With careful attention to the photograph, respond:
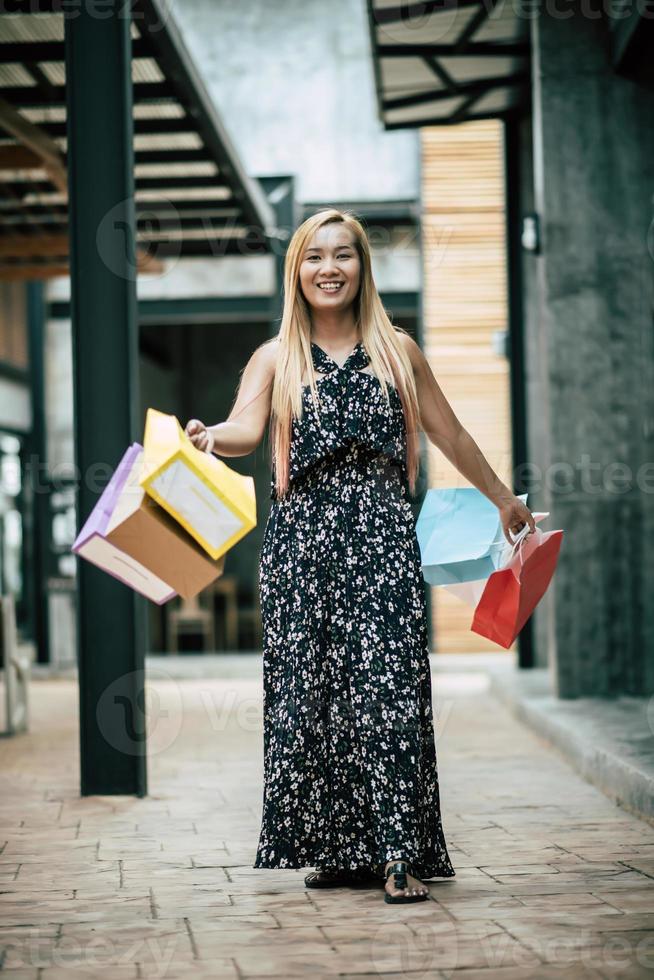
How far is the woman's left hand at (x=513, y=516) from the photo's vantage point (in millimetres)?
4297

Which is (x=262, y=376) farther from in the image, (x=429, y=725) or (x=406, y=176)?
(x=406, y=176)

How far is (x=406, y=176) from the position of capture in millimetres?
15664

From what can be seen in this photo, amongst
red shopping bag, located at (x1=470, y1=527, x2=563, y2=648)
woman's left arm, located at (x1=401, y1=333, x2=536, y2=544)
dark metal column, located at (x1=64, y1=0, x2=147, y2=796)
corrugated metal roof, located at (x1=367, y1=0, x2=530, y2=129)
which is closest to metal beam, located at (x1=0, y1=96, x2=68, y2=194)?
corrugated metal roof, located at (x1=367, y1=0, x2=530, y2=129)

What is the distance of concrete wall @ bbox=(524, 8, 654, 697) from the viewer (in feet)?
26.2

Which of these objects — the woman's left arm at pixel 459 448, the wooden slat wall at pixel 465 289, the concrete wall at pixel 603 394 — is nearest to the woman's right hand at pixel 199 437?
the woman's left arm at pixel 459 448

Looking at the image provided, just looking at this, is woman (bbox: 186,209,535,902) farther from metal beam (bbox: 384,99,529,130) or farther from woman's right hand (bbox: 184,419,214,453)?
metal beam (bbox: 384,99,529,130)

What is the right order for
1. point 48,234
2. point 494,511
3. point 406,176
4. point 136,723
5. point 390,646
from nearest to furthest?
point 390,646, point 494,511, point 136,723, point 48,234, point 406,176

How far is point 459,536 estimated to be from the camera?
4.29m

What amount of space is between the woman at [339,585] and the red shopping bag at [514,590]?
7.8 inches

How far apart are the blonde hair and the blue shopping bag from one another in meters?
0.14

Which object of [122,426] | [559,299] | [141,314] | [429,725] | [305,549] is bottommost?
[429,725]

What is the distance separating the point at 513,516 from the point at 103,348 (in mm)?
2438

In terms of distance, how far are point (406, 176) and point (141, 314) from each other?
3.35m

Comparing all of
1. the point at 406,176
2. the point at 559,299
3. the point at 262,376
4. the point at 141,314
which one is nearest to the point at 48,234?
the point at 141,314
